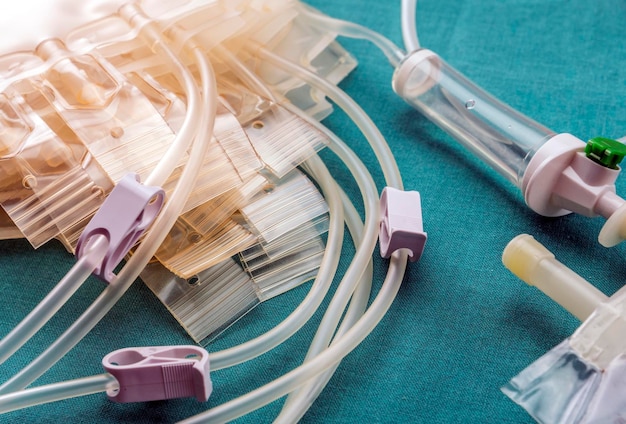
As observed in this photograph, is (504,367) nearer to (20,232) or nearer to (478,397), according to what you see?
(478,397)

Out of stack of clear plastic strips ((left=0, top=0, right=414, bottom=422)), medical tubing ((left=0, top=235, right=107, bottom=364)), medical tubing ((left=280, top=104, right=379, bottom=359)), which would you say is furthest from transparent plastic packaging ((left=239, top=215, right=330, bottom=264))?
medical tubing ((left=0, top=235, right=107, bottom=364))

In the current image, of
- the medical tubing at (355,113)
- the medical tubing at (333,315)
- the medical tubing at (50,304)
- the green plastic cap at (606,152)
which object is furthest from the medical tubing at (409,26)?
the medical tubing at (50,304)

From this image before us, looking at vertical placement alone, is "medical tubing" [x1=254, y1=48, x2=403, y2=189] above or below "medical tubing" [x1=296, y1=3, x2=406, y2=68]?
below

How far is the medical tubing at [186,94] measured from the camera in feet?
2.48

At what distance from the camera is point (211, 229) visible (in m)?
0.84

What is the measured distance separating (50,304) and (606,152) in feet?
2.24

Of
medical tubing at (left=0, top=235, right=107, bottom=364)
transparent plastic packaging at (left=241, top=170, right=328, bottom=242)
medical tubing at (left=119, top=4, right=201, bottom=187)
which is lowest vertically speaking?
transparent plastic packaging at (left=241, top=170, right=328, bottom=242)

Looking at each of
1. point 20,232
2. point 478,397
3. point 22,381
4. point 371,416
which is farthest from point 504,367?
point 20,232

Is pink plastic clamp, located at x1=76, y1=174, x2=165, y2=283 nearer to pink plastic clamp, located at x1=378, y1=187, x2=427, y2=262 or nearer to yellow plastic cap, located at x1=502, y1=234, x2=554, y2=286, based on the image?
pink plastic clamp, located at x1=378, y1=187, x2=427, y2=262

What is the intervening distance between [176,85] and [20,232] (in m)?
0.33

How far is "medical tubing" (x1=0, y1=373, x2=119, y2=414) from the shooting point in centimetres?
67

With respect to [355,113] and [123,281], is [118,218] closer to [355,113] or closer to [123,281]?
[123,281]

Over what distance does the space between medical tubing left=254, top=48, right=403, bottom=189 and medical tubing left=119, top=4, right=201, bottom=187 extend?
179 millimetres

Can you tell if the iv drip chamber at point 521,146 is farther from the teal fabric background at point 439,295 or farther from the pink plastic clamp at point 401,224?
the pink plastic clamp at point 401,224
